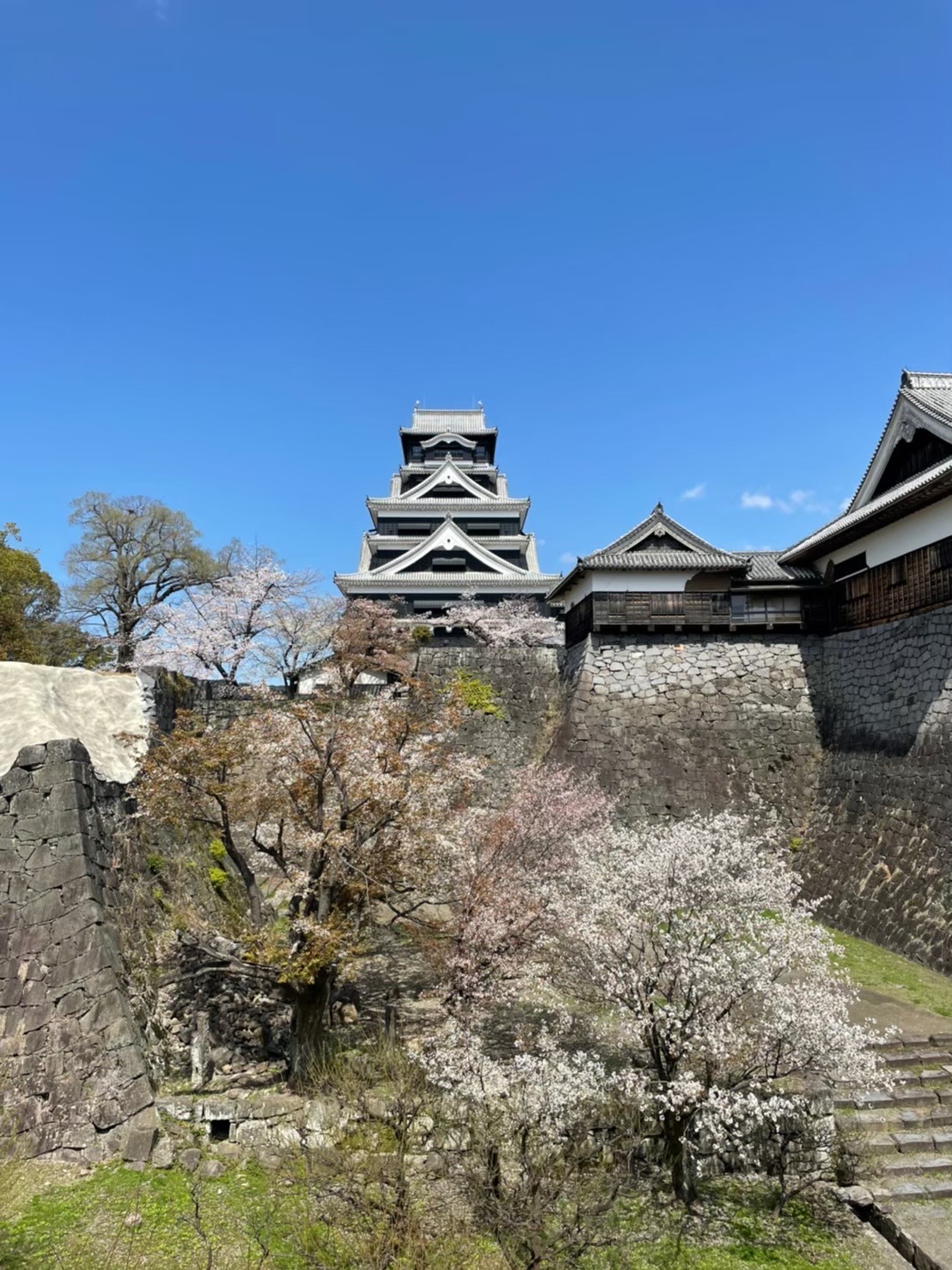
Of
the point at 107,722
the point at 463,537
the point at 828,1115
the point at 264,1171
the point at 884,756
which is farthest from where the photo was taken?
the point at 463,537

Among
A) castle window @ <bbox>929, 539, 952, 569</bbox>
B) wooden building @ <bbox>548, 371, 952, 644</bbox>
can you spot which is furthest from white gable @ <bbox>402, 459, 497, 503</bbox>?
castle window @ <bbox>929, 539, 952, 569</bbox>

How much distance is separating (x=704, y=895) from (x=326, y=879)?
4.45m

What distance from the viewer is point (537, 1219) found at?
17.4 feet

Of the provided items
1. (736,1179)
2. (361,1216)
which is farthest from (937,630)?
(361,1216)

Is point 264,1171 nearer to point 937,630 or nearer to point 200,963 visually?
point 200,963

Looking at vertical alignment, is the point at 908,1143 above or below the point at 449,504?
below

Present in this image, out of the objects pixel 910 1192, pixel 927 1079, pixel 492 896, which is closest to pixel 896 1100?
pixel 927 1079

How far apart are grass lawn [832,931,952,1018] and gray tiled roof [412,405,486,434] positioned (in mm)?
33887

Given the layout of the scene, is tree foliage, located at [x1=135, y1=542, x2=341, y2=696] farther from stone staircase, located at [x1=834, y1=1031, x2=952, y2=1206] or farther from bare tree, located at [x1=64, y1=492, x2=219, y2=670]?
stone staircase, located at [x1=834, y1=1031, x2=952, y2=1206]

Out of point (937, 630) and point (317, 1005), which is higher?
point (937, 630)

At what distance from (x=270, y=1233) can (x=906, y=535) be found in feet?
50.0

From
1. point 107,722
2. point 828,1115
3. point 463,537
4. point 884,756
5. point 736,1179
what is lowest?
point 736,1179

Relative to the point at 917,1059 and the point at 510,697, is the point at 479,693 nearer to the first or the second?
the point at 510,697

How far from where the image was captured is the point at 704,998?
682 cm
